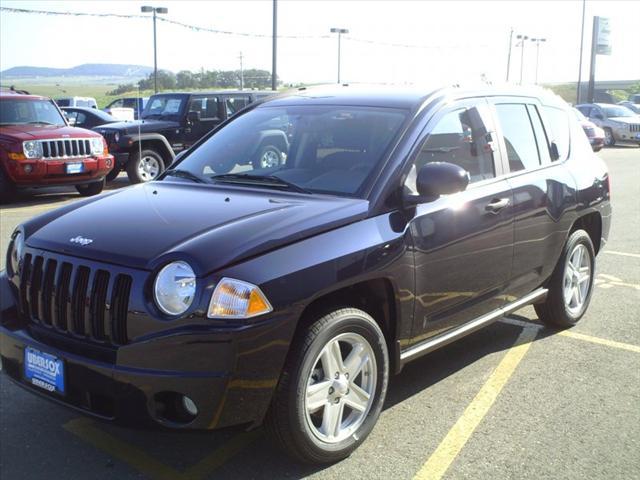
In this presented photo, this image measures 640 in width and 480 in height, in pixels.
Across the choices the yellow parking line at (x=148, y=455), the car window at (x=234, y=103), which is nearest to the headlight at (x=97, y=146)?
the car window at (x=234, y=103)

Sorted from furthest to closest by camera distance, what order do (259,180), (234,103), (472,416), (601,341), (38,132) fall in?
1. (234,103)
2. (38,132)
3. (601,341)
4. (259,180)
5. (472,416)

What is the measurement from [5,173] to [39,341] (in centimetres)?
937

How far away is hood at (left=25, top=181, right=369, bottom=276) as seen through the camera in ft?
9.87

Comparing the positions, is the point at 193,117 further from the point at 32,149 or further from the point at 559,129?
the point at 559,129

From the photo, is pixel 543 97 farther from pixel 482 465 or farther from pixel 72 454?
pixel 72 454

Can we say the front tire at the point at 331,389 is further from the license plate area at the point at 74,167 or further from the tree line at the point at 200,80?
the tree line at the point at 200,80

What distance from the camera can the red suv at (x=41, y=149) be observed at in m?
11.6

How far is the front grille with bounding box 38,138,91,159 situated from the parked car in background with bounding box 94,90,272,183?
1646 mm

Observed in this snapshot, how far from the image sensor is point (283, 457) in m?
3.44

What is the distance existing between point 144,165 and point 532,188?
A: 11.3m

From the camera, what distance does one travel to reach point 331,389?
10.9ft

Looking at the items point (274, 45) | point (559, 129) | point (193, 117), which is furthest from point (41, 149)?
point (274, 45)

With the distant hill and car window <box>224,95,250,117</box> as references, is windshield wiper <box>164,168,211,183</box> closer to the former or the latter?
car window <box>224,95,250,117</box>

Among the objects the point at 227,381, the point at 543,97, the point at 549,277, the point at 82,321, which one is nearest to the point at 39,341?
the point at 82,321
